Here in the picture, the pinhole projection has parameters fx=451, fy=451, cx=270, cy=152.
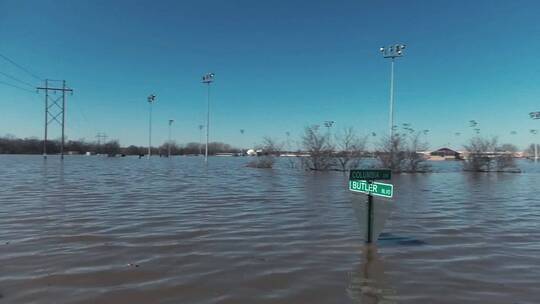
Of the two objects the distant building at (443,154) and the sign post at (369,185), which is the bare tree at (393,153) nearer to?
the sign post at (369,185)

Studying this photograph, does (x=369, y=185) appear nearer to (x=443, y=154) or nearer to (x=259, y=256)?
(x=259, y=256)

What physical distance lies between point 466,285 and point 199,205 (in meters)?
10.1

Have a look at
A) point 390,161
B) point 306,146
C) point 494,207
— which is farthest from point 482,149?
point 494,207

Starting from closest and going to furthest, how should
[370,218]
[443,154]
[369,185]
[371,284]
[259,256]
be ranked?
[371,284], [259,256], [369,185], [370,218], [443,154]

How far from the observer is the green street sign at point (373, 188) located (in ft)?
24.8

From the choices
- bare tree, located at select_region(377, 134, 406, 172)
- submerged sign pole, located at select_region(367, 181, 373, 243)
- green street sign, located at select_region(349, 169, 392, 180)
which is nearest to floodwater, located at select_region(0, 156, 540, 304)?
submerged sign pole, located at select_region(367, 181, 373, 243)

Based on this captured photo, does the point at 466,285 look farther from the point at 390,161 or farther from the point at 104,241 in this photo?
the point at 390,161

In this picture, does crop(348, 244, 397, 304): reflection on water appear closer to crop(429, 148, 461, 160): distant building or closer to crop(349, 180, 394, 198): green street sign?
crop(349, 180, 394, 198): green street sign

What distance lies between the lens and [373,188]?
7.89m

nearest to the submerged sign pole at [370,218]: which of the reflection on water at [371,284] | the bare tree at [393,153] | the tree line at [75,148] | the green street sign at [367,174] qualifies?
the green street sign at [367,174]

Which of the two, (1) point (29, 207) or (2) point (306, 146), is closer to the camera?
(1) point (29, 207)

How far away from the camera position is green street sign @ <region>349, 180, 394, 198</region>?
24.8 ft

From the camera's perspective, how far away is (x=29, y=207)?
13.5 metres

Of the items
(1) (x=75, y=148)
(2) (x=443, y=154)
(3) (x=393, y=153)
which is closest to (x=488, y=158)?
(3) (x=393, y=153)
